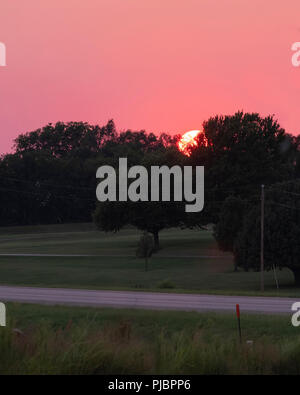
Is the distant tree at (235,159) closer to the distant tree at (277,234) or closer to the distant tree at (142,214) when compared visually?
the distant tree at (142,214)

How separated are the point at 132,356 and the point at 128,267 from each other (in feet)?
201

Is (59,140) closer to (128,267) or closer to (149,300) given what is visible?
(128,267)

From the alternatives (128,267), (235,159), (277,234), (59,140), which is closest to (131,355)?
(277,234)

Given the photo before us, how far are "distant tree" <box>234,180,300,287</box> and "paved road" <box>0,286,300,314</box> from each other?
980 inches

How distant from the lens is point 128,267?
74.2 m

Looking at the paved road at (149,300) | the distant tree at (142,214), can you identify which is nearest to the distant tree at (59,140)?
Result: the distant tree at (142,214)

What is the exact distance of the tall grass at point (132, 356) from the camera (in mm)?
12656

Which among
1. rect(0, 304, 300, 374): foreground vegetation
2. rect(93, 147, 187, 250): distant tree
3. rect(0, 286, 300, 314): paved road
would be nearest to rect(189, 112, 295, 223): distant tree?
rect(93, 147, 187, 250): distant tree

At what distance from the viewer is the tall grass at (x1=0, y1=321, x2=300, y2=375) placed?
41.5 feet

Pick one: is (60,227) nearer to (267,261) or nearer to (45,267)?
(45,267)

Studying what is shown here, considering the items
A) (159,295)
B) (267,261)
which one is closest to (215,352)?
(159,295)

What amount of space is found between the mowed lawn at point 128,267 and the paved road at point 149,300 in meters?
4.06

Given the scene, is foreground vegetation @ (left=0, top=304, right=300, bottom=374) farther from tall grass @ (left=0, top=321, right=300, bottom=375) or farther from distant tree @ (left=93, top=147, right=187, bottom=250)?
distant tree @ (left=93, top=147, right=187, bottom=250)
